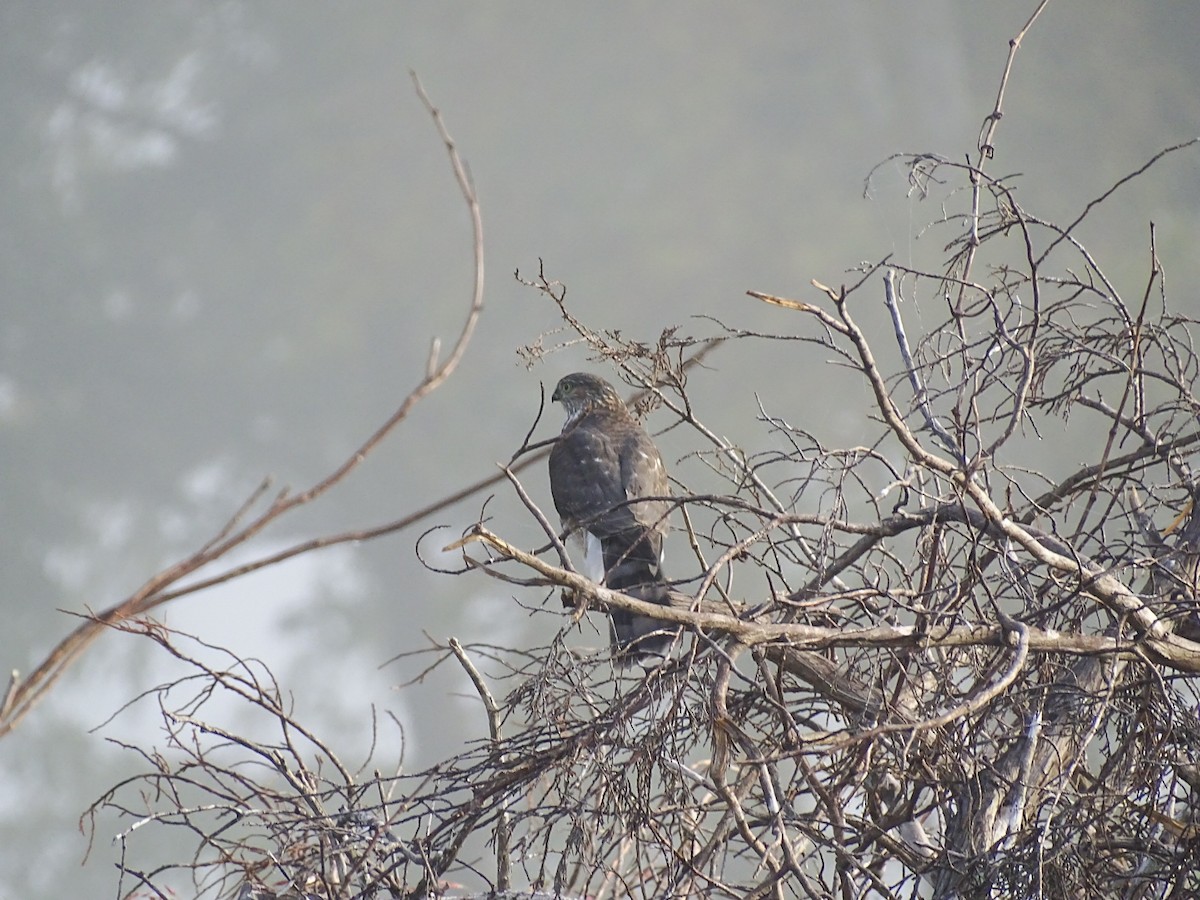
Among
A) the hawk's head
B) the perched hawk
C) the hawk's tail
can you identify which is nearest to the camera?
the hawk's tail

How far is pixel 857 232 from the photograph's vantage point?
24.4 ft

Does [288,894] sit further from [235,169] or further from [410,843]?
[235,169]

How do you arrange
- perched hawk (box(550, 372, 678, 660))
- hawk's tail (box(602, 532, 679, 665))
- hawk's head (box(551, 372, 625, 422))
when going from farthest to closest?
hawk's head (box(551, 372, 625, 422)) → perched hawk (box(550, 372, 678, 660)) → hawk's tail (box(602, 532, 679, 665))

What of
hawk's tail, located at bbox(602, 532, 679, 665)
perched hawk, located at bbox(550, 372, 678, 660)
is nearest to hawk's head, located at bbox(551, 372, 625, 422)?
perched hawk, located at bbox(550, 372, 678, 660)

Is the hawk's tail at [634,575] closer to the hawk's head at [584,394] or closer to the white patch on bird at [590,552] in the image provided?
the white patch on bird at [590,552]

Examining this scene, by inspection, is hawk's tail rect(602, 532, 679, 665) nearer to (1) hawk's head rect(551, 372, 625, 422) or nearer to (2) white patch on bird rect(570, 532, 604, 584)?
(2) white patch on bird rect(570, 532, 604, 584)

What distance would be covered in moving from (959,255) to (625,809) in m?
1.14

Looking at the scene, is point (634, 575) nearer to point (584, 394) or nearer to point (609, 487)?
point (609, 487)

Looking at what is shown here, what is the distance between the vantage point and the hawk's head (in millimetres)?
4367

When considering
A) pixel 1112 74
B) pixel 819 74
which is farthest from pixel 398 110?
pixel 1112 74

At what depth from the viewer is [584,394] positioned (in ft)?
14.6

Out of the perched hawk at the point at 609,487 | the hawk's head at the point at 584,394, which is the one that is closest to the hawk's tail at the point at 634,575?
the perched hawk at the point at 609,487

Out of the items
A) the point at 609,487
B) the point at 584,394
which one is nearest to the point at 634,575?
the point at 609,487

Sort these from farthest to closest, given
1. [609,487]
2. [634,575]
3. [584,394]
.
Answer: [584,394] → [609,487] → [634,575]
